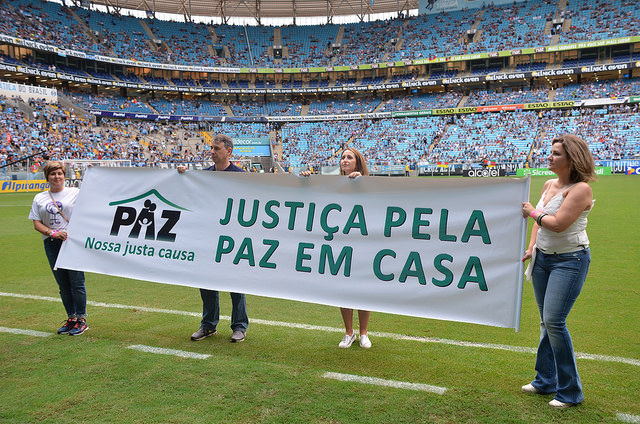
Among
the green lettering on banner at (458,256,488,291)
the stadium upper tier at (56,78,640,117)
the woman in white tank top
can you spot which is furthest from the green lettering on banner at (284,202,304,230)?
the stadium upper tier at (56,78,640,117)

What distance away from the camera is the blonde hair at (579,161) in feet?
10.2

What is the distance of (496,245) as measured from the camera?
12.1 ft

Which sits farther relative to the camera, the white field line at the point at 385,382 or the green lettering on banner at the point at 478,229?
the green lettering on banner at the point at 478,229

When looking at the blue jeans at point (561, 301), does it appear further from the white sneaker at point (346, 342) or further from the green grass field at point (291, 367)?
the white sneaker at point (346, 342)

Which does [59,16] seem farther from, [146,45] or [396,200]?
[396,200]

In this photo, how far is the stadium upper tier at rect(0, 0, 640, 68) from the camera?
5338 cm

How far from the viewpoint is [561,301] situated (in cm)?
314

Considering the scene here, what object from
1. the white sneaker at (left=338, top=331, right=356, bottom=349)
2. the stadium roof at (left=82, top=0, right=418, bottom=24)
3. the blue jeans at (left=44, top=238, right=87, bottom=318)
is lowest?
the white sneaker at (left=338, top=331, right=356, bottom=349)

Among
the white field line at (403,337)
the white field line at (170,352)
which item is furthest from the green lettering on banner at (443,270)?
the white field line at (170,352)

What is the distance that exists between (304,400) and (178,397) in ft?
3.13

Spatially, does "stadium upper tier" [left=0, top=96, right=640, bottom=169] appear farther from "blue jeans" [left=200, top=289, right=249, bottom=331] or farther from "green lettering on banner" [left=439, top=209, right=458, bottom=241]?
"green lettering on banner" [left=439, top=209, right=458, bottom=241]

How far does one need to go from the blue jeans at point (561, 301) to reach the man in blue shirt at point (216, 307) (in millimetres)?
2824

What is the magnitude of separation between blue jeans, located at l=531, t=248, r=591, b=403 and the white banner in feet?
0.86

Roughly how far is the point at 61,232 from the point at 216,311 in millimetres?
1888
